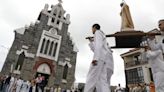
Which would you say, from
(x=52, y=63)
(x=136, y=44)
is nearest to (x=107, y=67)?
(x=136, y=44)

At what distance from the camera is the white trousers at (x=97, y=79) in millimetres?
3760

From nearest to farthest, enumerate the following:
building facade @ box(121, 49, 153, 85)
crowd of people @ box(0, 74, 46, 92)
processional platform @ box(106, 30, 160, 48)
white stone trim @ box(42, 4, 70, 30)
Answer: processional platform @ box(106, 30, 160, 48) → crowd of people @ box(0, 74, 46, 92) → white stone trim @ box(42, 4, 70, 30) → building facade @ box(121, 49, 153, 85)

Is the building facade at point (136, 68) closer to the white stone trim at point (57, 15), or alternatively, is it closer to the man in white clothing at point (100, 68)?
the white stone trim at point (57, 15)

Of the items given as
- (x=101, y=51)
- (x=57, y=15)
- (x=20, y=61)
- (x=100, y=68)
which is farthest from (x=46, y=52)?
(x=100, y=68)

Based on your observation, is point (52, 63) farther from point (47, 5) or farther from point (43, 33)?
point (47, 5)

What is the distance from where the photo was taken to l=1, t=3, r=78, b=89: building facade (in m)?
20.4

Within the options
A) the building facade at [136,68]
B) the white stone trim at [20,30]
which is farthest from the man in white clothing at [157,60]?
the building facade at [136,68]

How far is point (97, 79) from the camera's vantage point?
3863 millimetres

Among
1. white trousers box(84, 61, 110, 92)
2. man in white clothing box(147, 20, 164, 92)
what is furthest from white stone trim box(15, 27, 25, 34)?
man in white clothing box(147, 20, 164, 92)

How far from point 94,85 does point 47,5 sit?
78.0ft

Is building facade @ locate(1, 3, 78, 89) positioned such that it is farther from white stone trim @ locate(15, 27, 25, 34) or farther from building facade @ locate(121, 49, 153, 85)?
building facade @ locate(121, 49, 153, 85)

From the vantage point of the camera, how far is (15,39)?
70.2 feet

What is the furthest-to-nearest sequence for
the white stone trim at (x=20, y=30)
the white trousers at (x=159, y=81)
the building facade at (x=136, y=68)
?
the building facade at (x=136, y=68) < the white stone trim at (x=20, y=30) < the white trousers at (x=159, y=81)

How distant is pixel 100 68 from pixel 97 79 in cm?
27
